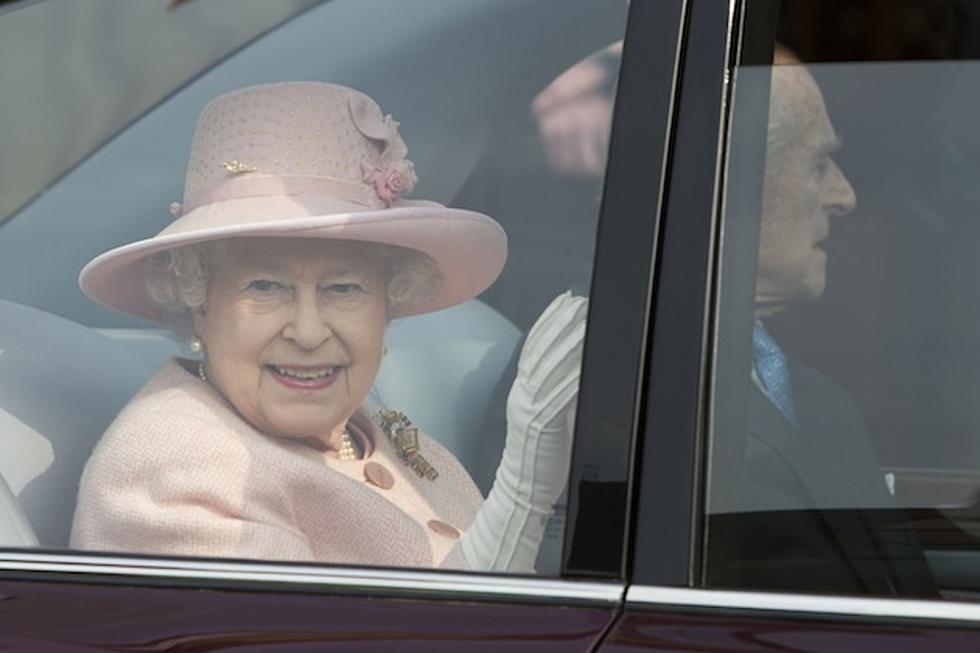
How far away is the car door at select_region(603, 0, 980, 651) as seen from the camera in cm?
163

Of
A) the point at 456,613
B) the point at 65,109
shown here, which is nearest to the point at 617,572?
the point at 456,613

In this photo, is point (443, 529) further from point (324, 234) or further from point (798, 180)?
point (798, 180)

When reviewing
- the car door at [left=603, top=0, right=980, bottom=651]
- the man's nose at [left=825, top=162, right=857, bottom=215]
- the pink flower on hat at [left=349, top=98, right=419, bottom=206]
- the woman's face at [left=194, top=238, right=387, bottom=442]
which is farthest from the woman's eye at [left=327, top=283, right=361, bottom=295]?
the man's nose at [left=825, top=162, right=857, bottom=215]

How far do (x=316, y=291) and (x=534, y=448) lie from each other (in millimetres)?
323

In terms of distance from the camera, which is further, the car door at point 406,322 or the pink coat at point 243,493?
the pink coat at point 243,493

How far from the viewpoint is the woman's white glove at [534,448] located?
173 centimetres

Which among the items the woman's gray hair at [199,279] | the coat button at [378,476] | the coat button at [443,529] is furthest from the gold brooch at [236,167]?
the coat button at [443,529]

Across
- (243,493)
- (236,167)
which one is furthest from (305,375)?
(236,167)

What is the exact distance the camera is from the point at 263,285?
1.94 m

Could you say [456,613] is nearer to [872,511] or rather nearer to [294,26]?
[872,511]

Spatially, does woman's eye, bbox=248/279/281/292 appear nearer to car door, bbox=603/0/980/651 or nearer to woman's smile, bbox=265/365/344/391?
woman's smile, bbox=265/365/344/391

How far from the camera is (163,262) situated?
199 cm

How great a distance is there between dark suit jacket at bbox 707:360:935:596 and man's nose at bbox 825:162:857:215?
17 cm

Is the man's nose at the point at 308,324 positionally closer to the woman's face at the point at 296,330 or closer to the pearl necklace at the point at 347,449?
the woman's face at the point at 296,330
